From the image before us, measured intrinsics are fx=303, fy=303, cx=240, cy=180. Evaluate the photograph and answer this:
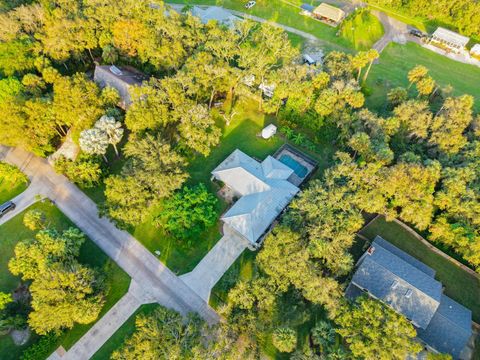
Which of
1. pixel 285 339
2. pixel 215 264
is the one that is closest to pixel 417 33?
pixel 215 264

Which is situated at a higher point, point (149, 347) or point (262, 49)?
point (262, 49)

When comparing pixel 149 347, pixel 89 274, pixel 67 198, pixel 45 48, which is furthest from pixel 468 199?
pixel 45 48

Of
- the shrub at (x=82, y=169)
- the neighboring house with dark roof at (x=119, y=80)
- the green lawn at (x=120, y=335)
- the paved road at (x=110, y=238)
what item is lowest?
the green lawn at (x=120, y=335)

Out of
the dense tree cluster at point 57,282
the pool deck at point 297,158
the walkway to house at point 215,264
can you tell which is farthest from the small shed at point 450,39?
the dense tree cluster at point 57,282

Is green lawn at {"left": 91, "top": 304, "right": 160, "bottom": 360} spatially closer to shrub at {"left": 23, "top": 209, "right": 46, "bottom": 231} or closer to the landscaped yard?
Answer: shrub at {"left": 23, "top": 209, "right": 46, "bottom": 231}

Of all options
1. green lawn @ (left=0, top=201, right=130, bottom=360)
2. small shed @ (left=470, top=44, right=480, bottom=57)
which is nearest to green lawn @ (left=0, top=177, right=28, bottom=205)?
green lawn @ (left=0, top=201, right=130, bottom=360)

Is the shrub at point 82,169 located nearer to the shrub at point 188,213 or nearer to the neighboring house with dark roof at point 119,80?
the shrub at point 188,213

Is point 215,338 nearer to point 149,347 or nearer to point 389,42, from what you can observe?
point 149,347
